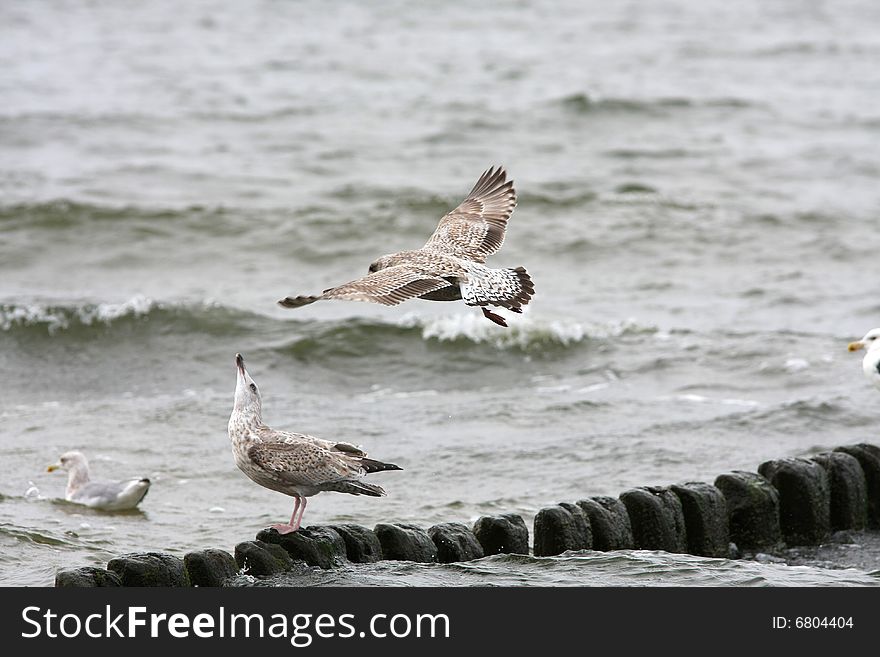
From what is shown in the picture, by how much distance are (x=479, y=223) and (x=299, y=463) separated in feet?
8.44

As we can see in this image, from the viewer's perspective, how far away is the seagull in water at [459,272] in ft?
21.0

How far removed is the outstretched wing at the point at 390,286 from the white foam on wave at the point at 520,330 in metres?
5.73

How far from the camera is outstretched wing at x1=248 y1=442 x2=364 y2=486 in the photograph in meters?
5.89

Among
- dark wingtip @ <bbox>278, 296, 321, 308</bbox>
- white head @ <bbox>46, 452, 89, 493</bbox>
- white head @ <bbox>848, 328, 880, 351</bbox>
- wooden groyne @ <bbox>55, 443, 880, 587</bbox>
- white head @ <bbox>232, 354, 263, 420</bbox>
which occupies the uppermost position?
white head @ <bbox>848, 328, 880, 351</bbox>

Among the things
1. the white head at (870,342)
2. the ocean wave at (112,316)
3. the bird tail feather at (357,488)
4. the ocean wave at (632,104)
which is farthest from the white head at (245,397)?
the ocean wave at (632,104)

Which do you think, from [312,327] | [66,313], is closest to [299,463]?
[312,327]

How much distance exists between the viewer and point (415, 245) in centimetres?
1666

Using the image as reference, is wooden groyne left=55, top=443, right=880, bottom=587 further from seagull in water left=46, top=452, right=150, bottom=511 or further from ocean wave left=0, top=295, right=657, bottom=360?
ocean wave left=0, top=295, right=657, bottom=360

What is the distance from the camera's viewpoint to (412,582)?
224 inches

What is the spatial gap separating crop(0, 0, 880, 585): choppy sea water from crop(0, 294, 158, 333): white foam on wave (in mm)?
40

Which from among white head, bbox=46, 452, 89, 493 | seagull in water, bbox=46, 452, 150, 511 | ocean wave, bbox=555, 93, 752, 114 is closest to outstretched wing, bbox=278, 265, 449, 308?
seagull in water, bbox=46, 452, 150, 511
